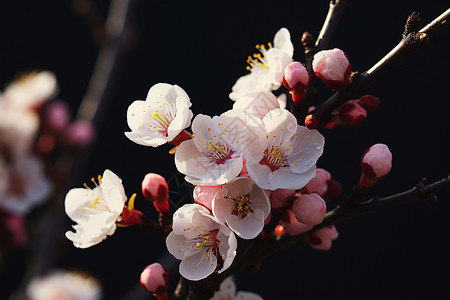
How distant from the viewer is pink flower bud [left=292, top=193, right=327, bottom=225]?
21.3 inches

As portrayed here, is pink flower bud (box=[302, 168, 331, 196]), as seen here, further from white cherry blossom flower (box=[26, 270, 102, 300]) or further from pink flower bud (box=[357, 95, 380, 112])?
white cherry blossom flower (box=[26, 270, 102, 300])

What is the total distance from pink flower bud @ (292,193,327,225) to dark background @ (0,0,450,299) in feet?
6.06

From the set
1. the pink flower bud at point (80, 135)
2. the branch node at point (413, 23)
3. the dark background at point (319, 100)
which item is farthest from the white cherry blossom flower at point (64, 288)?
the branch node at point (413, 23)

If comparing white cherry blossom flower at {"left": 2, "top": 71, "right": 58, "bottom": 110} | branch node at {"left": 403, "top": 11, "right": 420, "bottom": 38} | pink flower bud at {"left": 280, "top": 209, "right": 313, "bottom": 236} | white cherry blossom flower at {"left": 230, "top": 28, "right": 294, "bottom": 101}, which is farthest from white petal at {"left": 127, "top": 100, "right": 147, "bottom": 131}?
white cherry blossom flower at {"left": 2, "top": 71, "right": 58, "bottom": 110}

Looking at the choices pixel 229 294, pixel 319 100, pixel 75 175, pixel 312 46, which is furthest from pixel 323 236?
pixel 319 100

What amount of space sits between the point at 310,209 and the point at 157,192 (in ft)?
0.65

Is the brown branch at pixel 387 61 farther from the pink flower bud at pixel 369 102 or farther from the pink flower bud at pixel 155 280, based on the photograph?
the pink flower bud at pixel 155 280

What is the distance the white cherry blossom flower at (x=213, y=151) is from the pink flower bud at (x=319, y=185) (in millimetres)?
126

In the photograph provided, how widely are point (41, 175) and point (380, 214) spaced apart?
1798mm

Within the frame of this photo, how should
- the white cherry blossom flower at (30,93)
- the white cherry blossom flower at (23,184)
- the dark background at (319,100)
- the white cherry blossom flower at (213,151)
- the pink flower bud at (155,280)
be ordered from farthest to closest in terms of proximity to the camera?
the dark background at (319,100) < the white cherry blossom flower at (30,93) < the white cherry blossom flower at (23,184) < the pink flower bud at (155,280) < the white cherry blossom flower at (213,151)

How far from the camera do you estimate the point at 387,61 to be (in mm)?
550

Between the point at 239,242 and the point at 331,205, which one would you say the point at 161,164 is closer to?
the point at 331,205

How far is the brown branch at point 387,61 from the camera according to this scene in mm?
531

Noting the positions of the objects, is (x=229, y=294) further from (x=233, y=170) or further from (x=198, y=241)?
(x=233, y=170)
